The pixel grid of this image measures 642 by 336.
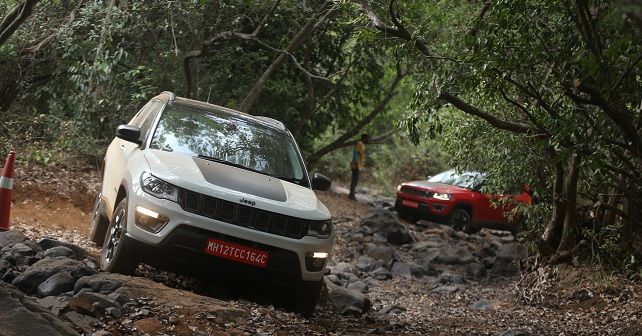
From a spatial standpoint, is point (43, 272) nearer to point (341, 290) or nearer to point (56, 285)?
point (56, 285)

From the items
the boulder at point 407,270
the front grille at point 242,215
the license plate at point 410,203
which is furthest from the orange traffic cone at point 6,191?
the license plate at point 410,203

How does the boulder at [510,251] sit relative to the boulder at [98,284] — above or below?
below

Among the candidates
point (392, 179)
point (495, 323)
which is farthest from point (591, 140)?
point (392, 179)

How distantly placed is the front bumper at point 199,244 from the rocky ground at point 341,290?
0.82ft

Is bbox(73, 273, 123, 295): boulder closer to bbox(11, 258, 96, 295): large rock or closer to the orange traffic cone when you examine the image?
Answer: bbox(11, 258, 96, 295): large rock

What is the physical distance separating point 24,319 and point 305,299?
3147mm

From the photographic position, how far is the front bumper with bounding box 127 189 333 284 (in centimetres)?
672

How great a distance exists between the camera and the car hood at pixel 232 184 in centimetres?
687

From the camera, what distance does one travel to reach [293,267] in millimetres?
7039

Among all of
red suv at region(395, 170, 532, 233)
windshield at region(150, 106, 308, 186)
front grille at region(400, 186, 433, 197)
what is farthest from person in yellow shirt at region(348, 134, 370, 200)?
windshield at region(150, 106, 308, 186)

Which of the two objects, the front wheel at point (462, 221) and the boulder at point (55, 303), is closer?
the boulder at point (55, 303)

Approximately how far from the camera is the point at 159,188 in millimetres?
6844

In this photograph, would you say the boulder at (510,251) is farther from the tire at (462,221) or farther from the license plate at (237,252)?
the license plate at (237,252)

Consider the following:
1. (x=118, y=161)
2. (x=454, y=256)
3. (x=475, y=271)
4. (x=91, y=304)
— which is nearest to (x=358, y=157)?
(x=454, y=256)
